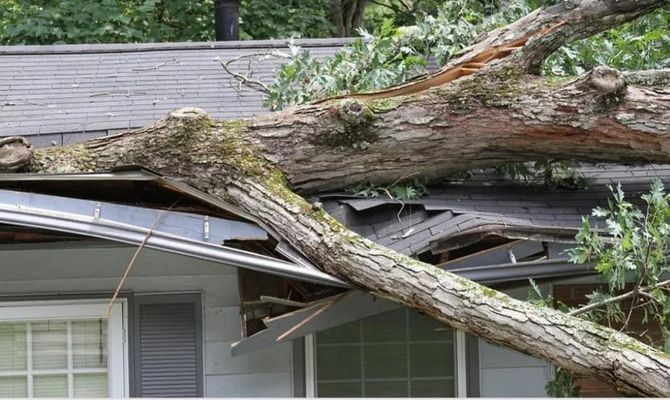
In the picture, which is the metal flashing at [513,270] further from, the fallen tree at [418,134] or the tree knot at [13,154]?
the tree knot at [13,154]

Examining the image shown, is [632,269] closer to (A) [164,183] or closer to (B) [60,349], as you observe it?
(A) [164,183]

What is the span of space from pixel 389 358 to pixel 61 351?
209 centimetres

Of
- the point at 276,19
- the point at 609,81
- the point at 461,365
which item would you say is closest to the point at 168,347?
the point at 461,365

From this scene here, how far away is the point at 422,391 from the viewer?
6199 millimetres

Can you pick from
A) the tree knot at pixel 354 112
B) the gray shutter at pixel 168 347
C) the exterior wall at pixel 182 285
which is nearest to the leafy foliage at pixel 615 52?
the tree knot at pixel 354 112

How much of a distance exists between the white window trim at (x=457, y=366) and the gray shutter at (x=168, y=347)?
2.21ft

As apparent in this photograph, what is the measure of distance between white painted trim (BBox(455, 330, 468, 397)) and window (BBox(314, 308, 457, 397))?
0.03 meters

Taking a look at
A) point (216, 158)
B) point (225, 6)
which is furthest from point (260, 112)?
point (225, 6)

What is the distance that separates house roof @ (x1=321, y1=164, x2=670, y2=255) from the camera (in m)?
4.99

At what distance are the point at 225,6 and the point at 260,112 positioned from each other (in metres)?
4.29

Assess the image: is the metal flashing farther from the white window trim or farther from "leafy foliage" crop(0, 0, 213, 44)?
"leafy foliage" crop(0, 0, 213, 44)

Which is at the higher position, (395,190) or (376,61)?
(376,61)

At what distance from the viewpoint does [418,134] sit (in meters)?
5.45

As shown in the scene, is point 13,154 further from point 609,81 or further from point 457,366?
point 609,81
